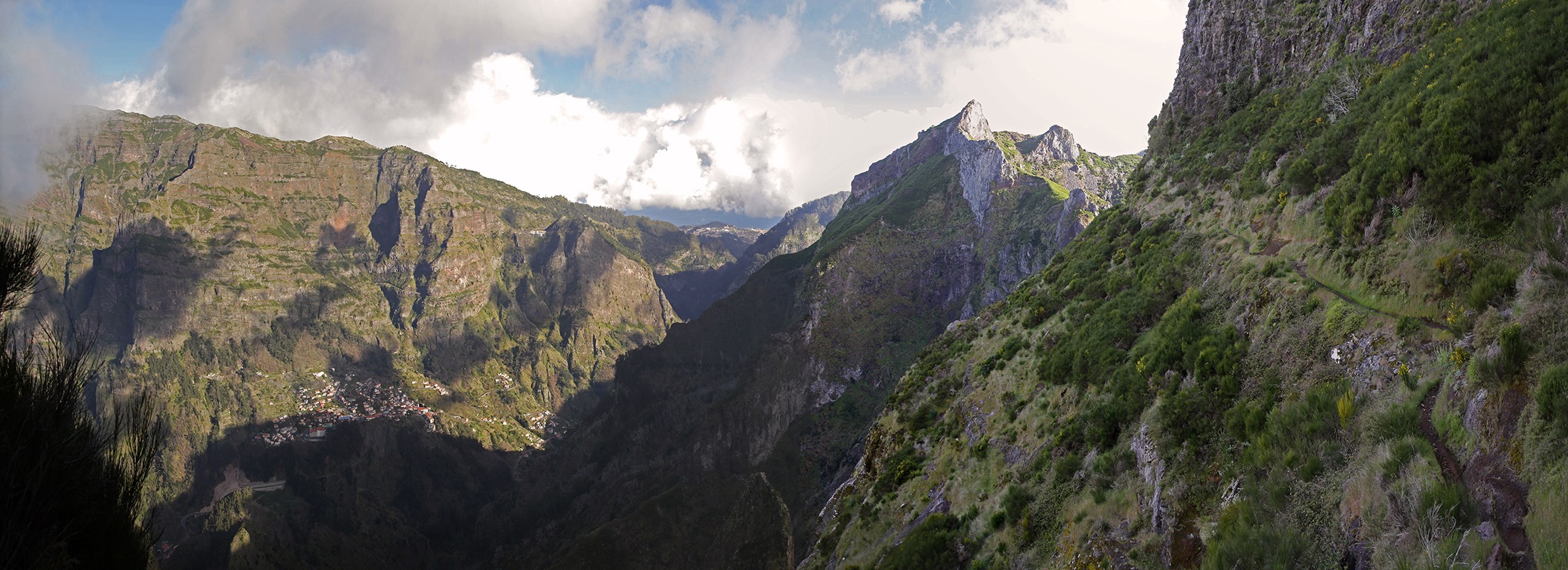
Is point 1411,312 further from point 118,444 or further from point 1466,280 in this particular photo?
point 118,444

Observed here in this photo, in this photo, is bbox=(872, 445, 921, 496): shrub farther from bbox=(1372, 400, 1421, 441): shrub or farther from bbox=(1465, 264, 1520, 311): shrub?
bbox=(1465, 264, 1520, 311): shrub

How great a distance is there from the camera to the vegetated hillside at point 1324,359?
9.67 m

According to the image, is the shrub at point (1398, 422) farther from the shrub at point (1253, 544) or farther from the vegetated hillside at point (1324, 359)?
the shrub at point (1253, 544)

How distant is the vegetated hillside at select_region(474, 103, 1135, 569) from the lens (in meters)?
105

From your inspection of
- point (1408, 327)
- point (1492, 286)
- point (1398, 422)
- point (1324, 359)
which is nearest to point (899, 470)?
point (1324, 359)

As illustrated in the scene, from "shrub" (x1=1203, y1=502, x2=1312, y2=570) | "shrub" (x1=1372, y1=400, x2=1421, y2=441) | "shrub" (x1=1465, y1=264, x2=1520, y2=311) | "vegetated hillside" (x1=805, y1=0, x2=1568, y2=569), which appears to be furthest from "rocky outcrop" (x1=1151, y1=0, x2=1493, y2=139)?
"shrub" (x1=1203, y1=502, x2=1312, y2=570)

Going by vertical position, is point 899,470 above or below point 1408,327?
below

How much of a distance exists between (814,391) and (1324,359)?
131311 millimetres

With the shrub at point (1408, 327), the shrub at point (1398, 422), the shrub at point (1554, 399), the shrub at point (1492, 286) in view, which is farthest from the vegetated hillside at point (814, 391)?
the shrub at point (1554, 399)

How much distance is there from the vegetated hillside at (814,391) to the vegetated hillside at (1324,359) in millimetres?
63768

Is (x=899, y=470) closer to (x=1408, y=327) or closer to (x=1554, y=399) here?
(x=1408, y=327)

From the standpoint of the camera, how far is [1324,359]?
14.8 m

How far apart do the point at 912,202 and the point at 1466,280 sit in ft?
614

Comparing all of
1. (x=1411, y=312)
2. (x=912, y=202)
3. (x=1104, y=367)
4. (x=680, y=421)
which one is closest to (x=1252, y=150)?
(x=1104, y=367)
